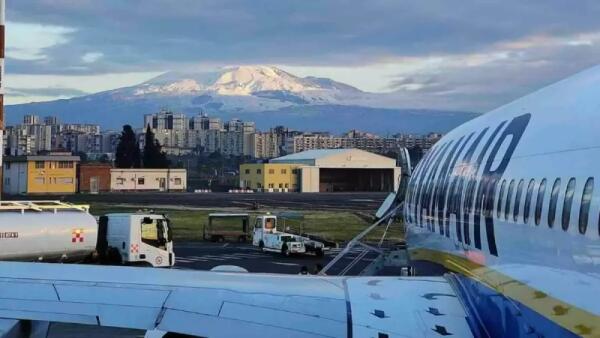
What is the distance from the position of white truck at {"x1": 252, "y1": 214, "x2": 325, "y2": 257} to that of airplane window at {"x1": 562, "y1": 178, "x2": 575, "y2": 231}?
33936mm

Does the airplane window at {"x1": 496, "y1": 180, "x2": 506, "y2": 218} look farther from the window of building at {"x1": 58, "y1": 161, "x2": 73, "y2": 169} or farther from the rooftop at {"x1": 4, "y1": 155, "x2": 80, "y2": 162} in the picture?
the window of building at {"x1": 58, "y1": 161, "x2": 73, "y2": 169}

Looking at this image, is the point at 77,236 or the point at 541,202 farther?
the point at 77,236

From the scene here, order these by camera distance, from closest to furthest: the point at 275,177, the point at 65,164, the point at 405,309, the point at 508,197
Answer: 1. the point at 508,197
2. the point at 405,309
3. the point at 65,164
4. the point at 275,177

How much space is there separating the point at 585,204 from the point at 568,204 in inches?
12.3

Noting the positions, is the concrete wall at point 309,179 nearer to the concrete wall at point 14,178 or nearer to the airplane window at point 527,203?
the concrete wall at point 14,178

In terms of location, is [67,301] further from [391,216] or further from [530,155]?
[391,216]

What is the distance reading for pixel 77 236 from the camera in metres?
29.8

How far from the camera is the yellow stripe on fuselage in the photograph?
4.98m

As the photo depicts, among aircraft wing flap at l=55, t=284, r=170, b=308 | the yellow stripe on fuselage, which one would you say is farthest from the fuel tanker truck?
the yellow stripe on fuselage

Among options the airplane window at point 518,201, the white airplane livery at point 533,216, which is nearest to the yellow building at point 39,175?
the white airplane livery at point 533,216

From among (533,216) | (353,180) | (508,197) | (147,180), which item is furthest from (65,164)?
(533,216)

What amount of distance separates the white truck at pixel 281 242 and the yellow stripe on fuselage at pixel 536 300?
30.2m

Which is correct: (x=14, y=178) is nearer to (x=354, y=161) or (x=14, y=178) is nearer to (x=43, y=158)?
(x=43, y=158)

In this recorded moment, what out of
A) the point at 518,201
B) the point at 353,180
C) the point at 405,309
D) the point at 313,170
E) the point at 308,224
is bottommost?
the point at 308,224
